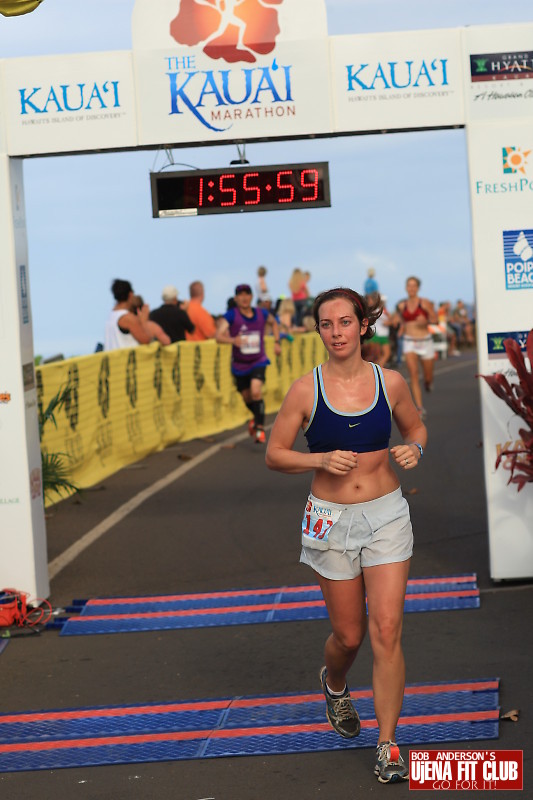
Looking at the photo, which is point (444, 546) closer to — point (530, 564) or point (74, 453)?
point (530, 564)

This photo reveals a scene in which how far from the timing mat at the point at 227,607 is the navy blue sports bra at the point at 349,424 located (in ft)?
11.2

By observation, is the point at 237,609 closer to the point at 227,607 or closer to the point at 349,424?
the point at 227,607

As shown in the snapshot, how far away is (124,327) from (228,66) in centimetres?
947

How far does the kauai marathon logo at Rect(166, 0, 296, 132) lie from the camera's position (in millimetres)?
9633

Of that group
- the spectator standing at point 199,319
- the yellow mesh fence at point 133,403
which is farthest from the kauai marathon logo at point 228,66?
the spectator standing at point 199,319

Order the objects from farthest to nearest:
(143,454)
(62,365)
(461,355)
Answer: (461,355), (143,454), (62,365)

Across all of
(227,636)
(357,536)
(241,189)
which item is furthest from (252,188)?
(357,536)

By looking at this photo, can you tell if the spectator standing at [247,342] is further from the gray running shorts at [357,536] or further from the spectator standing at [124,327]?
the gray running shorts at [357,536]

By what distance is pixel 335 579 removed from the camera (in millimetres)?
6285

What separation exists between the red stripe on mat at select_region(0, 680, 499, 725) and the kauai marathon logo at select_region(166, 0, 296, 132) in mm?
4067

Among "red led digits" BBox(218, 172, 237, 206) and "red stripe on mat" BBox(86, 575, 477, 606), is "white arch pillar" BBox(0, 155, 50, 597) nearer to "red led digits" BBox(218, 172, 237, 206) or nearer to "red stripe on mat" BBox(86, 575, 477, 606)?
"red stripe on mat" BBox(86, 575, 477, 606)

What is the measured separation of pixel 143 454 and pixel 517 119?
34.9ft

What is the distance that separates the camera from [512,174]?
9773 mm

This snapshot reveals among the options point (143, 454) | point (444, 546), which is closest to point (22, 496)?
point (444, 546)
